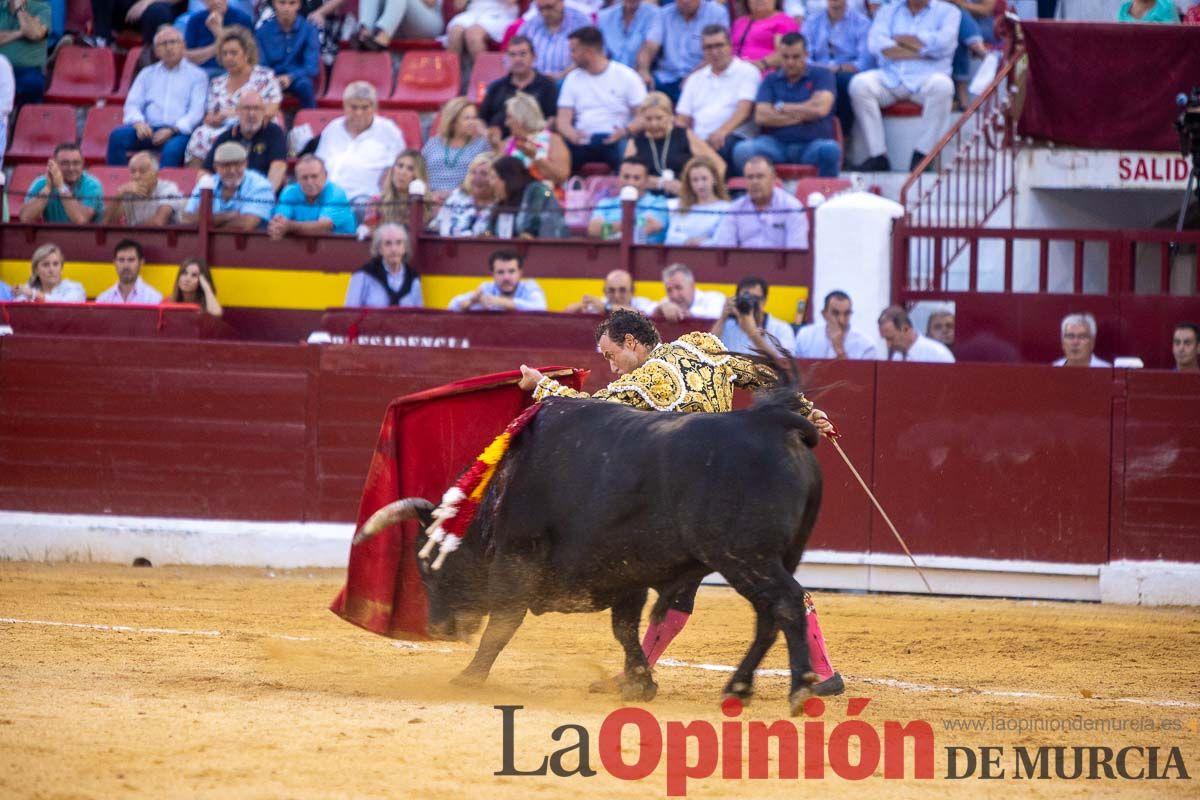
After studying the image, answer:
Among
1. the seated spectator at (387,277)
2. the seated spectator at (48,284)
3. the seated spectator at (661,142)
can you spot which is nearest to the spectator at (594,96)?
the seated spectator at (661,142)

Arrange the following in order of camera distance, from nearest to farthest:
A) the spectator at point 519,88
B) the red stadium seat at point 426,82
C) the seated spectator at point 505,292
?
1. the seated spectator at point 505,292
2. the spectator at point 519,88
3. the red stadium seat at point 426,82

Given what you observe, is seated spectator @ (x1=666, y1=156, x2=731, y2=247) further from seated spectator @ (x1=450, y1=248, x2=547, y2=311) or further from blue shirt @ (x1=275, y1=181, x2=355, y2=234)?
blue shirt @ (x1=275, y1=181, x2=355, y2=234)

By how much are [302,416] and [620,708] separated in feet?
15.2

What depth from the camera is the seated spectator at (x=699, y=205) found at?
10.1 metres

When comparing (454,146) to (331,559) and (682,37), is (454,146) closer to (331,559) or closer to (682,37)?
(682,37)

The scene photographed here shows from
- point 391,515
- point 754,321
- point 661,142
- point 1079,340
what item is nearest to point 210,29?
point 661,142

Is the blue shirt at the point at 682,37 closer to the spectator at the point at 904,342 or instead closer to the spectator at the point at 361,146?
the spectator at the point at 361,146

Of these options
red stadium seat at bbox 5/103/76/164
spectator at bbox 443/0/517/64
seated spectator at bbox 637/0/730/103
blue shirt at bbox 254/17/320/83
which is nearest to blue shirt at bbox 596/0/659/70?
seated spectator at bbox 637/0/730/103

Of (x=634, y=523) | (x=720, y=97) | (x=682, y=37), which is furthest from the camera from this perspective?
(x=682, y=37)

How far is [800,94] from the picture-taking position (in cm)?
1085

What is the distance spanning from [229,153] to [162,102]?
5.70ft

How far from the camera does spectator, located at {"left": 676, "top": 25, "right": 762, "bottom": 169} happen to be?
1097 cm

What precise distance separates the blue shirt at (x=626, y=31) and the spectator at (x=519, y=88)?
75cm

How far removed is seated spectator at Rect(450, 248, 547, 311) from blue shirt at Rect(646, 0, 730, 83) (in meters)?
2.74
